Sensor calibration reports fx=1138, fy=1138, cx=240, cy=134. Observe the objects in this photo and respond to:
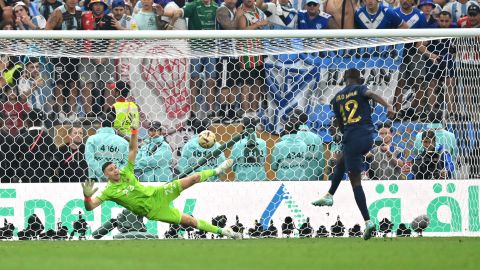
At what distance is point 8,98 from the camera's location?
16922 millimetres

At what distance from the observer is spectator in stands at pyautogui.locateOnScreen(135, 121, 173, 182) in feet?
55.1

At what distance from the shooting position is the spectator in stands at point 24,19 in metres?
19.2

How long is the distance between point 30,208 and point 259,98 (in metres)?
3.75

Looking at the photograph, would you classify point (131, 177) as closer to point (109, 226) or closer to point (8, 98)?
point (109, 226)

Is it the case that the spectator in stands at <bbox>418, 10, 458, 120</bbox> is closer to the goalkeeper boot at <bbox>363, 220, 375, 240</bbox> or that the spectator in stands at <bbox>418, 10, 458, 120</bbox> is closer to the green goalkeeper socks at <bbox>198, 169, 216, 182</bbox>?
the goalkeeper boot at <bbox>363, 220, 375, 240</bbox>

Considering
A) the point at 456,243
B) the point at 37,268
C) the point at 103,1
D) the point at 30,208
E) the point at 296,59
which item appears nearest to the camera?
the point at 37,268

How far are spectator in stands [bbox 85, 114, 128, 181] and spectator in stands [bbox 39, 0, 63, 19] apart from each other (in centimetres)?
334

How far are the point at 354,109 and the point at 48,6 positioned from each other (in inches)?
271

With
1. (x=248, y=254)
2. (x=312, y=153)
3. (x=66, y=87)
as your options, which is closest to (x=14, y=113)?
(x=66, y=87)

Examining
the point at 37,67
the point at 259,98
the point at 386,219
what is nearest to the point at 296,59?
the point at 259,98

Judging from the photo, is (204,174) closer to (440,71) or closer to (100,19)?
(440,71)

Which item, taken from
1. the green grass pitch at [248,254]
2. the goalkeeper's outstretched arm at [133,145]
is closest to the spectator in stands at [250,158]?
the green grass pitch at [248,254]

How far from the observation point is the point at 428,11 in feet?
67.1

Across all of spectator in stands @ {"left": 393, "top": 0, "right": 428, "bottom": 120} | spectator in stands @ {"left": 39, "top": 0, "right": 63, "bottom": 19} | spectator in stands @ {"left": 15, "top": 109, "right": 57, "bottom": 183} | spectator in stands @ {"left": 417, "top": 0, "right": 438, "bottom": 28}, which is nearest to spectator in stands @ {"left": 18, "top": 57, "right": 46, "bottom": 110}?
spectator in stands @ {"left": 15, "top": 109, "right": 57, "bottom": 183}
